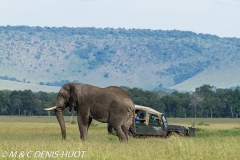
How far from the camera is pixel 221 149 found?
1809 centimetres

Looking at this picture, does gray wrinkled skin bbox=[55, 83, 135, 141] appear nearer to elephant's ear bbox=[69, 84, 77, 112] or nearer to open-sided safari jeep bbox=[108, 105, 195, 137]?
elephant's ear bbox=[69, 84, 77, 112]

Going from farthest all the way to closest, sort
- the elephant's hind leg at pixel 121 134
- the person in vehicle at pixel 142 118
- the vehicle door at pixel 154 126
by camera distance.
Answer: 1. the person in vehicle at pixel 142 118
2. the vehicle door at pixel 154 126
3. the elephant's hind leg at pixel 121 134

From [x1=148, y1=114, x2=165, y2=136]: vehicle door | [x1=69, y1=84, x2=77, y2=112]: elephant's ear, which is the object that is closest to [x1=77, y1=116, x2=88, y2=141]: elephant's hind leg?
[x1=69, y1=84, x2=77, y2=112]: elephant's ear

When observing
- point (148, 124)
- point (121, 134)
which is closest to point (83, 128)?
point (121, 134)

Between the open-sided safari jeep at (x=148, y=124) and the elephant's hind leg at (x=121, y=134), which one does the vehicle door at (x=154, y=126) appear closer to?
the open-sided safari jeep at (x=148, y=124)

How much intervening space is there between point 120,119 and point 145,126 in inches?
288

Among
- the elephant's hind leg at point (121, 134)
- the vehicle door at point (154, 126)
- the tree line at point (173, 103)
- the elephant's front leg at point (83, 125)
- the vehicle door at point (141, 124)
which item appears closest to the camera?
the elephant's hind leg at point (121, 134)

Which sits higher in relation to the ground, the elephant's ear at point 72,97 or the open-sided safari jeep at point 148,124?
the elephant's ear at point 72,97

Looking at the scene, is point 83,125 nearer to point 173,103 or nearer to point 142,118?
point 142,118

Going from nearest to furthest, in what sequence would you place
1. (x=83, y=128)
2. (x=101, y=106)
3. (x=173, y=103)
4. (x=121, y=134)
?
(x=121, y=134) → (x=83, y=128) → (x=101, y=106) → (x=173, y=103)

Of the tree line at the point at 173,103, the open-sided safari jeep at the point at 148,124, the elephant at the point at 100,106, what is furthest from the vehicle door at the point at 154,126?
the tree line at the point at 173,103

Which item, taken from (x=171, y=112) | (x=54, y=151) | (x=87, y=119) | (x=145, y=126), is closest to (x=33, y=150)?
(x=54, y=151)

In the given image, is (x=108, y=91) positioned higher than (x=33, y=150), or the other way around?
(x=108, y=91)

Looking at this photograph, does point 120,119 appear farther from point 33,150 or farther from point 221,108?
point 221,108
